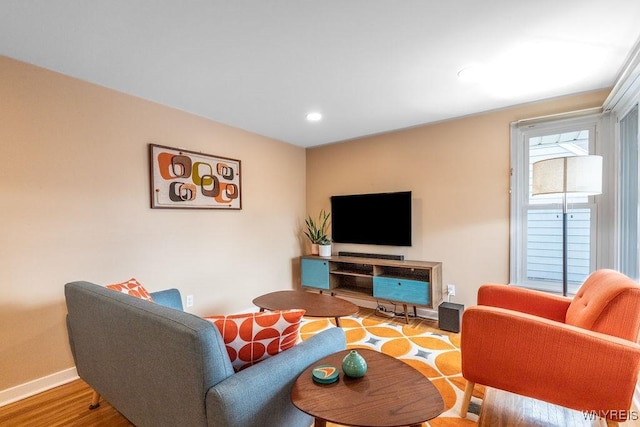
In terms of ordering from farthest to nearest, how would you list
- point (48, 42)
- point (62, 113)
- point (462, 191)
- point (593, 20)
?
point (462, 191), point (62, 113), point (48, 42), point (593, 20)

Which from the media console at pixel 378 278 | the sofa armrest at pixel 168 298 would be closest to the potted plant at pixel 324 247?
the media console at pixel 378 278

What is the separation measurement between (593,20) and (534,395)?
2009 millimetres

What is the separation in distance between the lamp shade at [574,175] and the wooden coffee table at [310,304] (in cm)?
170

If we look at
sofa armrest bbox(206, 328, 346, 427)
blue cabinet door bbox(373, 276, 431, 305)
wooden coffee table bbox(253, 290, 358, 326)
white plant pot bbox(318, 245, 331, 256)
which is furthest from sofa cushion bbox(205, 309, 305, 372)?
white plant pot bbox(318, 245, 331, 256)

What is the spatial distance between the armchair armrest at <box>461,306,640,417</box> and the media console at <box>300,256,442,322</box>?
4.61ft

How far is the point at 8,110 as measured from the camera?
1911 millimetres

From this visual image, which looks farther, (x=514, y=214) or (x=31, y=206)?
(x=514, y=214)

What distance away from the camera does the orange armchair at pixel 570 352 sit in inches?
52.4

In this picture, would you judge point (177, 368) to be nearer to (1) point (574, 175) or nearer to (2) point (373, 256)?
(1) point (574, 175)

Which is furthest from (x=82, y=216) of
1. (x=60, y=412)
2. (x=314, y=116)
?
(x=314, y=116)

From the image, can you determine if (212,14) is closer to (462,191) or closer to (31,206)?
(31,206)

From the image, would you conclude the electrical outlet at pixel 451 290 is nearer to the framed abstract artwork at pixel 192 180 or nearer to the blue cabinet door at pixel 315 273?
the blue cabinet door at pixel 315 273

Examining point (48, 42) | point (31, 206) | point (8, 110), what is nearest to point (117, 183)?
point (31, 206)

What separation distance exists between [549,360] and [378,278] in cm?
191
